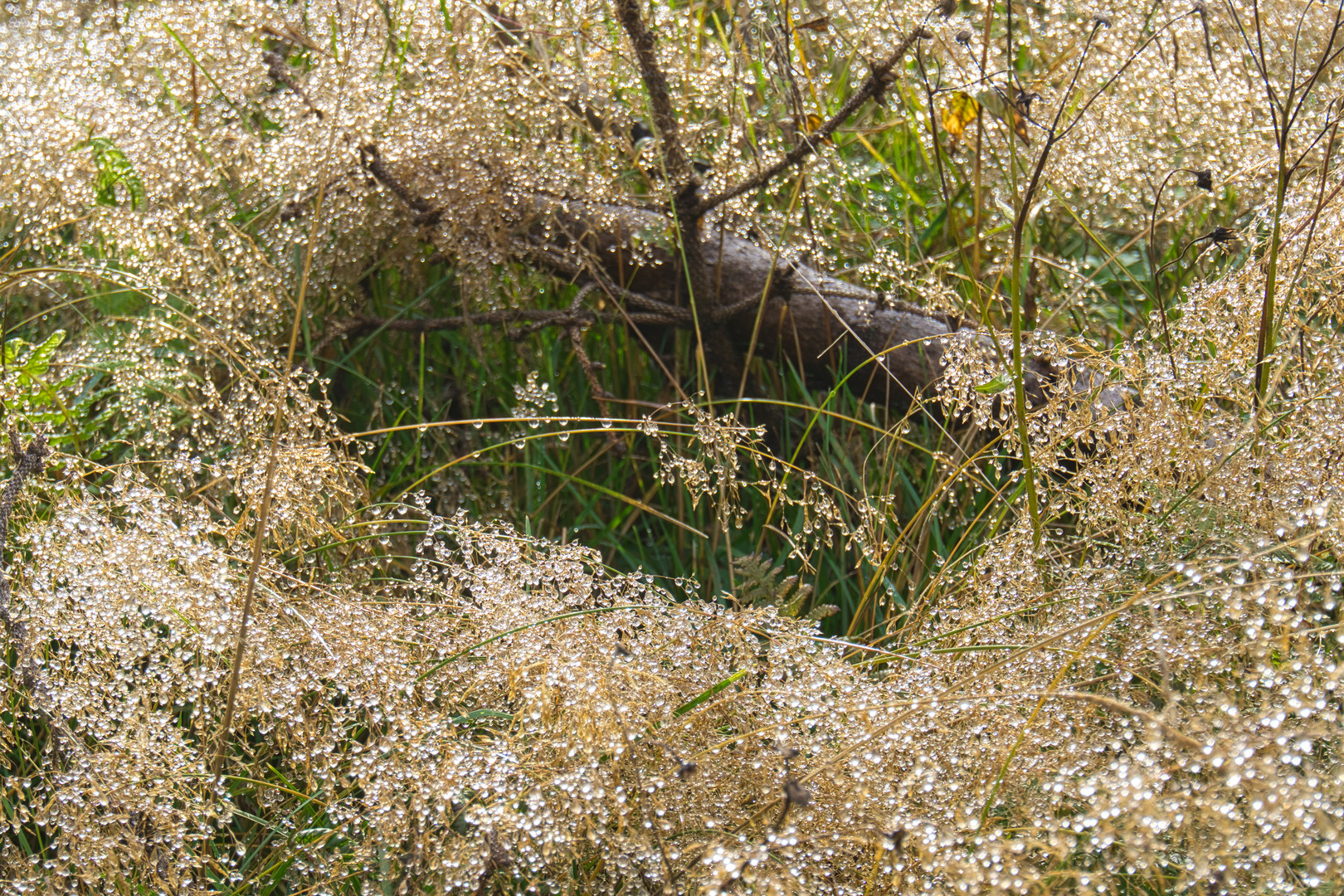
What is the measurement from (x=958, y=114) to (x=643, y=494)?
104 centimetres

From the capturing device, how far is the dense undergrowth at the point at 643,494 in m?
1.15

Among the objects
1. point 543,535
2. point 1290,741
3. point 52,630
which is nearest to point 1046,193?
point 543,535

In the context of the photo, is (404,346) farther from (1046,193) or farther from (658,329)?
(1046,193)

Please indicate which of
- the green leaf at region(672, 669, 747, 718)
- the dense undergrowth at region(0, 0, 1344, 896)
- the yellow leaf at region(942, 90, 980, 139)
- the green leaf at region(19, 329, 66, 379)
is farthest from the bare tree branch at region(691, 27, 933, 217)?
the green leaf at region(19, 329, 66, 379)

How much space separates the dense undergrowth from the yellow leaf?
0.01 m

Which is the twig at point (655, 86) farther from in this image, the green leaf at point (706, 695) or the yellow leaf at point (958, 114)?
the green leaf at point (706, 695)

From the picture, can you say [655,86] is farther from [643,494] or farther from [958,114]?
[643,494]

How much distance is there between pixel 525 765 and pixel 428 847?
0.48 feet

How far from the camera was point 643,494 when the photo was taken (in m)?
2.04

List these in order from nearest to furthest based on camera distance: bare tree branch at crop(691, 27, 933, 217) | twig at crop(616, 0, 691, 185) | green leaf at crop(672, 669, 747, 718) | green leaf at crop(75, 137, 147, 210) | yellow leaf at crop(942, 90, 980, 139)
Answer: green leaf at crop(672, 669, 747, 718)
bare tree branch at crop(691, 27, 933, 217)
twig at crop(616, 0, 691, 185)
yellow leaf at crop(942, 90, 980, 139)
green leaf at crop(75, 137, 147, 210)

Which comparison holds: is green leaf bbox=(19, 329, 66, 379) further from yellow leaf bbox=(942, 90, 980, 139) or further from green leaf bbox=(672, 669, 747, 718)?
yellow leaf bbox=(942, 90, 980, 139)

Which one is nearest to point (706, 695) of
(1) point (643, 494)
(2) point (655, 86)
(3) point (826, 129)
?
(1) point (643, 494)

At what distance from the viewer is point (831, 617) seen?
1825 mm

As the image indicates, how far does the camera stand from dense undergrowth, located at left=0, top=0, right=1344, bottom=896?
3.76ft
